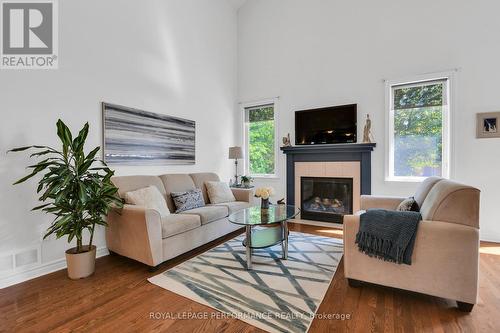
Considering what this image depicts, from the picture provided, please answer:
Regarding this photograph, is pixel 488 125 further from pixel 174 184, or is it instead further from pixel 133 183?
pixel 133 183

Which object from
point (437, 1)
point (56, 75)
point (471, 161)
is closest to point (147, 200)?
point (56, 75)

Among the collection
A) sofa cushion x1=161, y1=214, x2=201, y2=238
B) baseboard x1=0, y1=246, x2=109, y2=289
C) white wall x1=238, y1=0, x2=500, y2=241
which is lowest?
baseboard x1=0, y1=246, x2=109, y2=289

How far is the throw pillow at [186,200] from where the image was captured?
3.36 m

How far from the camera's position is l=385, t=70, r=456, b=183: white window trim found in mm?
3586

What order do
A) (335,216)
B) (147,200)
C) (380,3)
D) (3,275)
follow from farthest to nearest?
(335,216)
(380,3)
(147,200)
(3,275)

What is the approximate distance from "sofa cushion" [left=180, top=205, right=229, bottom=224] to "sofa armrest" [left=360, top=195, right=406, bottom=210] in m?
1.88

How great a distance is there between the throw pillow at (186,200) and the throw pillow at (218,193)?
0.98ft

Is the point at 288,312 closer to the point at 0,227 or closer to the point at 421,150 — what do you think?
the point at 0,227

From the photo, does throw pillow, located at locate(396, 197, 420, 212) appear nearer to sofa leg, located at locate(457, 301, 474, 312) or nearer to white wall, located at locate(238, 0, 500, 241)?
sofa leg, located at locate(457, 301, 474, 312)

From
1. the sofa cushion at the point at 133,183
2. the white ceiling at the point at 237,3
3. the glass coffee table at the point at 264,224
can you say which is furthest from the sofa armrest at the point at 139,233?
the white ceiling at the point at 237,3

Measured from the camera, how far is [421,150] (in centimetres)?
384

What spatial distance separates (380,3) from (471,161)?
288 centimetres

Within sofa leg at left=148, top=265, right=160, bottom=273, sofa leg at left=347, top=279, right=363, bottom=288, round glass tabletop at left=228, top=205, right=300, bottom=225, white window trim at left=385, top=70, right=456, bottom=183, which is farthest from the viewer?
white window trim at left=385, top=70, right=456, bottom=183

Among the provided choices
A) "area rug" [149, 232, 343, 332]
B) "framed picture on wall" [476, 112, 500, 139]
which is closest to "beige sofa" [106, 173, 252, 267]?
"area rug" [149, 232, 343, 332]
